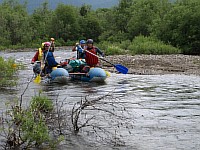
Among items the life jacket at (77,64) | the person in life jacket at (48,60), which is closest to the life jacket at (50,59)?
the person in life jacket at (48,60)

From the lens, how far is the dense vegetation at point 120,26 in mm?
32094

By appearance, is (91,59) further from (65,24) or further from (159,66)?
(65,24)

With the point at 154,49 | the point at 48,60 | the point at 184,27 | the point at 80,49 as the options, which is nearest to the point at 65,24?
the point at 184,27

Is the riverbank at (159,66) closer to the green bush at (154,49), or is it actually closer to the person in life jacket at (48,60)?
the person in life jacket at (48,60)

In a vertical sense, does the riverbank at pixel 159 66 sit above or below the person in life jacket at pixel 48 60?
below

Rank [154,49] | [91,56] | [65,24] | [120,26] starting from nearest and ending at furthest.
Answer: [91,56] → [154,49] → [120,26] → [65,24]

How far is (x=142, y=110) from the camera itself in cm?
944

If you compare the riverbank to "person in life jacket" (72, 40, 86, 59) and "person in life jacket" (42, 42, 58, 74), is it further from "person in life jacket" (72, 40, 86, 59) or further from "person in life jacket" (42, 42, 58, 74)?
"person in life jacket" (42, 42, 58, 74)

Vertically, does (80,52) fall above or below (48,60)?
above

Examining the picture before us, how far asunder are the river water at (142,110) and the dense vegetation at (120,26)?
1595 cm

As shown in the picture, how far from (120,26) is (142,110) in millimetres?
45213

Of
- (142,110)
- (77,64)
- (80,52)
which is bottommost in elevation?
(142,110)

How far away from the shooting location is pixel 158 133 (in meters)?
7.39

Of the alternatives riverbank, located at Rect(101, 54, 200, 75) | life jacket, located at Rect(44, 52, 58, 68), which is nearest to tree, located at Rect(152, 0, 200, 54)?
riverbank, located at Rect(101, 54, 200, 75)
